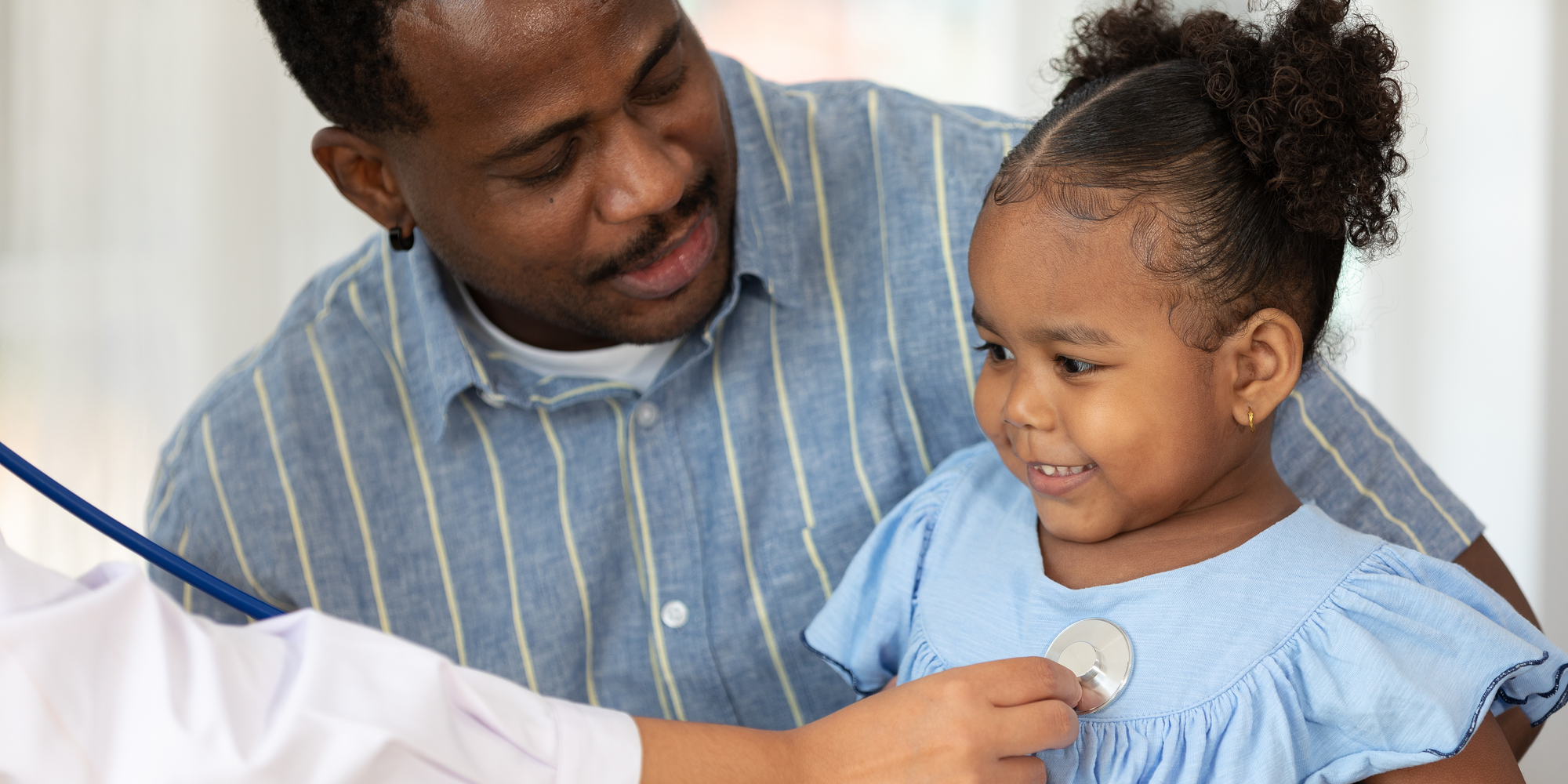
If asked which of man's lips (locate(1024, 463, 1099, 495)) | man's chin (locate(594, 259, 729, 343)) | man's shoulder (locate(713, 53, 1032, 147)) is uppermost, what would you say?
man's shoulder (locate(713, 53, 1032, 147))

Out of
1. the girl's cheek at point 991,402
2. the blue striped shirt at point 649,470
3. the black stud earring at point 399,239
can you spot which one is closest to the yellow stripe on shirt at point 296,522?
the blue striped shirt at point 649,470

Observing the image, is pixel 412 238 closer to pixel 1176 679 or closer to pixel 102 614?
pixel 102 614

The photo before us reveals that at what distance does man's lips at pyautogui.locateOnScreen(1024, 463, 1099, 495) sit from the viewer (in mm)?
1057

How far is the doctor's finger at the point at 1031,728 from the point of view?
93 centimetres

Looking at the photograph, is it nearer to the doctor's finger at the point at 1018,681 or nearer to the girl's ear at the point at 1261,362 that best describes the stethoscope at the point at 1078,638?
the doctor's finger at the point at 1018,681

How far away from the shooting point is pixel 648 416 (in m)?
1.46

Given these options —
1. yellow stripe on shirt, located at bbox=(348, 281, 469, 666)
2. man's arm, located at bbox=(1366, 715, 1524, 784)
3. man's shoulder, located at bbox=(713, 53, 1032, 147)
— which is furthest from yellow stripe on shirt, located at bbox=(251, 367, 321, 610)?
man's arm, located at bbox=(1366, 715, 1524, 784)

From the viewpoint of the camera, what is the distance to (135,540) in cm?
98

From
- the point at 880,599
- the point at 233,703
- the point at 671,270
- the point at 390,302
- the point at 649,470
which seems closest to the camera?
the point at 233,703

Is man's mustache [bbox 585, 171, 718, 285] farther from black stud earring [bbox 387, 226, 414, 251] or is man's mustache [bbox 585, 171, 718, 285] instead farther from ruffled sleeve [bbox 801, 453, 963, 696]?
ruffled sleeve [bbox 801, 453, 963, 696]

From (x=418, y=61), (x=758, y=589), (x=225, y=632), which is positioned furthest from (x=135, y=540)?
(x=758, y=589)

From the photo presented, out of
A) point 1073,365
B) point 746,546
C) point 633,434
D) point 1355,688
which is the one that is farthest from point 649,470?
point 1355,688

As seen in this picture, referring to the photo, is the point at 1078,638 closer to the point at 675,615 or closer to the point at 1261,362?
the point at 1261,362

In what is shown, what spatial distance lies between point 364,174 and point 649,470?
485 millimetres
